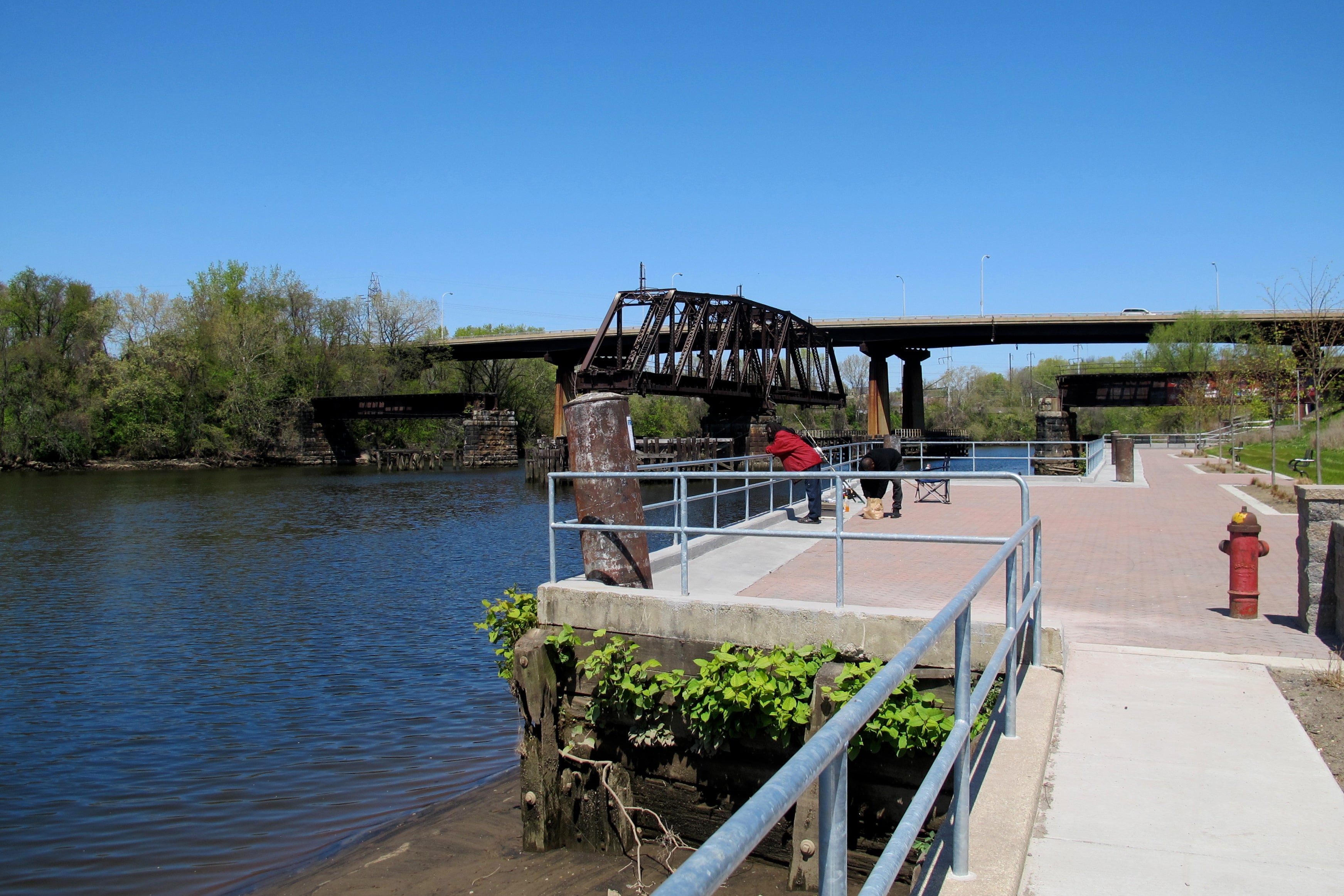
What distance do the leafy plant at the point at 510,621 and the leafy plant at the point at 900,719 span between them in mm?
3324

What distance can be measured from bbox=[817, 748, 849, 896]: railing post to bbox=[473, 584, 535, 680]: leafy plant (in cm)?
666

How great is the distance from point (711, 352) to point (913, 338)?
904 inches

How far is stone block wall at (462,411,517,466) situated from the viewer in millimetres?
80625

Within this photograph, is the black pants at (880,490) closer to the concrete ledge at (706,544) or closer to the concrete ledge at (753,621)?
the concrete ledge at (706,544)

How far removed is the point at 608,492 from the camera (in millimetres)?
8602

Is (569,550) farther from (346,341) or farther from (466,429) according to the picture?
(346,341)

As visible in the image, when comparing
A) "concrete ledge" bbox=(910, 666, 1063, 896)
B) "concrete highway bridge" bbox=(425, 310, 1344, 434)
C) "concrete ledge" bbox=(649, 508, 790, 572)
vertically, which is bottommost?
"concrete ledge" bbox=(910, 666, 1063, 896)

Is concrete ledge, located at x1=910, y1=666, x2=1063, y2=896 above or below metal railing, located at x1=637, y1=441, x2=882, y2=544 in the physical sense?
below

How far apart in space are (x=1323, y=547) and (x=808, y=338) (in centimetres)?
6492

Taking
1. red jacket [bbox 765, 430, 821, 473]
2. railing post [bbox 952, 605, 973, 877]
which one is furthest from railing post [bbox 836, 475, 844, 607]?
red jacket [bbox 765, 430, 821, 473]

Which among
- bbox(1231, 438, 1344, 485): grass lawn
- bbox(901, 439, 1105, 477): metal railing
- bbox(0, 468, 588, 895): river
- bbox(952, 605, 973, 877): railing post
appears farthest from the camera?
bbox(1231, 438, 1344, 485): grass lawn

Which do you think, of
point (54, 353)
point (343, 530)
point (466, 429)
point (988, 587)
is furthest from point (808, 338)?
point (988, 587)

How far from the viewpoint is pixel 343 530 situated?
107 ft

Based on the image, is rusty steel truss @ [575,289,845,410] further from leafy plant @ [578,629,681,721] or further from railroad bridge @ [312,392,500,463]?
leafy plant @ [578,629,681,721]
